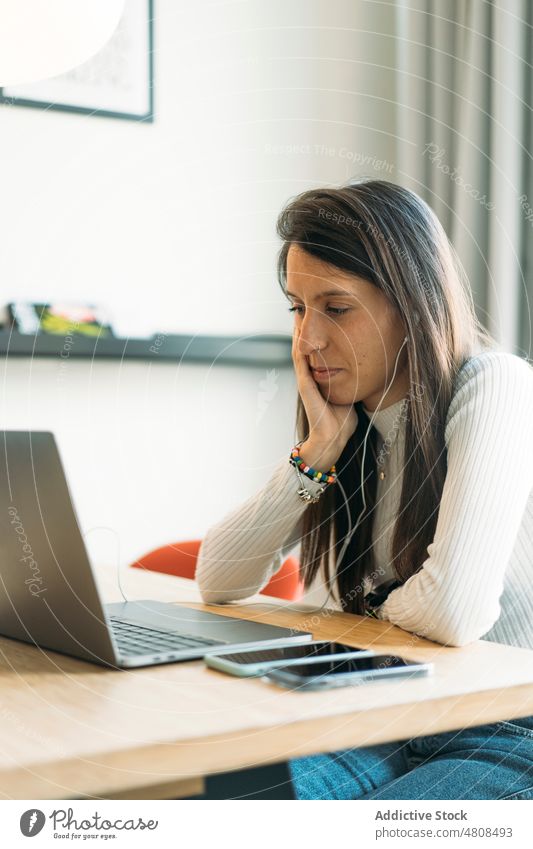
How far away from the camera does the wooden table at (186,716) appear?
610 mm

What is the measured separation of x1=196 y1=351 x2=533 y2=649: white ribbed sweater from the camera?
997 mm

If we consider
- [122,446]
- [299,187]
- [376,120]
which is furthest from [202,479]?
[376,120]

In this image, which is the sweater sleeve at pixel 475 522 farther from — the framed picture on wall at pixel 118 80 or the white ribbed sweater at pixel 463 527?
the framed picture on wall at pixel 118 80

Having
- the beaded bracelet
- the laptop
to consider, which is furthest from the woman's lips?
the laptop

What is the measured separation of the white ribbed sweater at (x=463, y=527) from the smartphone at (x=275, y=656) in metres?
0.14

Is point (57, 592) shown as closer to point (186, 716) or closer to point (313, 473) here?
point (186, 716)

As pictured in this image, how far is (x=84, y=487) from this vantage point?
97.8 inches

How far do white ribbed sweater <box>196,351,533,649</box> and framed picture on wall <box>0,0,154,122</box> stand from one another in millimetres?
1494

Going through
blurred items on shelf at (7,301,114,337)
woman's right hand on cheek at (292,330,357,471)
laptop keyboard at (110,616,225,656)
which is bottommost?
laptop keyboard at (110,616,225,656)

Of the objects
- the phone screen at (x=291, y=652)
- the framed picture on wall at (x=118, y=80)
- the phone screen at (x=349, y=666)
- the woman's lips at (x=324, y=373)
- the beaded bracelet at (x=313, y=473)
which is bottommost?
the phone screen at (x=291, y=652)

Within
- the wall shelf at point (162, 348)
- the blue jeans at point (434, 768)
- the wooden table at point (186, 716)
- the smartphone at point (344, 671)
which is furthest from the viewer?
the wall shelf at point (162, 348)

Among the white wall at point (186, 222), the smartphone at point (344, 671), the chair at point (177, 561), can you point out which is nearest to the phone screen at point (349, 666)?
the smartphone at point (344, 671)

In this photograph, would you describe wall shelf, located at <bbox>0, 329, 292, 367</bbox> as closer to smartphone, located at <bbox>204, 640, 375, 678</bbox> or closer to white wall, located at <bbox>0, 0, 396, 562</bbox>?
white wall, located at <bbox>0, 0, 396, 562</bbox>

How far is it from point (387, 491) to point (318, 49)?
1.83 m
